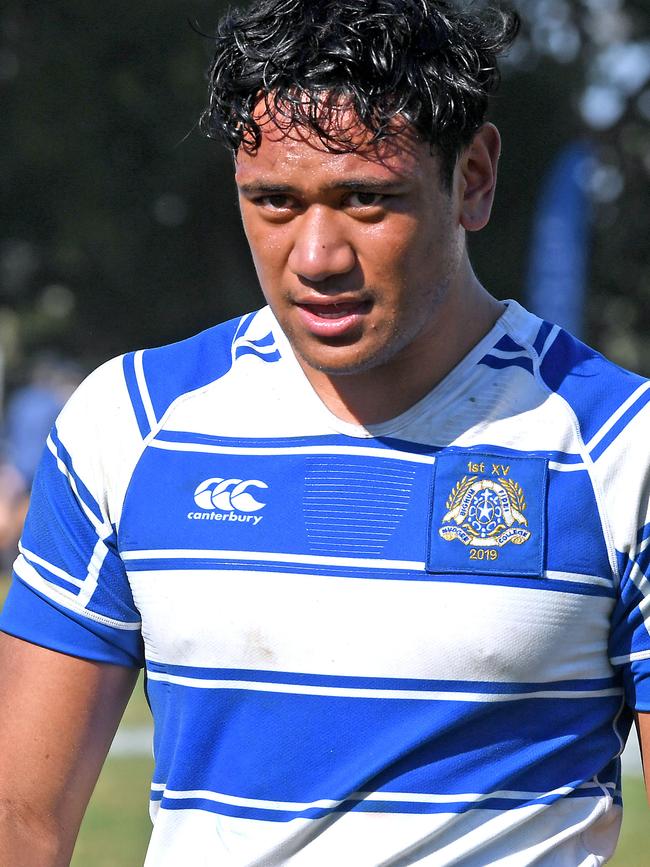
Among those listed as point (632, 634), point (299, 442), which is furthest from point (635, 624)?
point (299, 442)

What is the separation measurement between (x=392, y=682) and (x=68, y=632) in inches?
23.6

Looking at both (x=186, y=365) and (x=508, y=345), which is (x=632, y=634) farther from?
(x=186, y=365)

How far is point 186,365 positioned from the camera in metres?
2.51

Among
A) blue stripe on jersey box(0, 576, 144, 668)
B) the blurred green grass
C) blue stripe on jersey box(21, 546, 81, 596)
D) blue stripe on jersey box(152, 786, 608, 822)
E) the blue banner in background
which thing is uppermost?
the blue banner in background

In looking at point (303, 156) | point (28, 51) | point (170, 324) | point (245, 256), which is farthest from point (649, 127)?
point (303, 156)

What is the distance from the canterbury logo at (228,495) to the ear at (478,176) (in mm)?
600

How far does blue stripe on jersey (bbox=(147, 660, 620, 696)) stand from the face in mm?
507

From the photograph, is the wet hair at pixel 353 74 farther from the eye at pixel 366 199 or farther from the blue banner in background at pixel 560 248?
the blue banner in background at pixel 560 248

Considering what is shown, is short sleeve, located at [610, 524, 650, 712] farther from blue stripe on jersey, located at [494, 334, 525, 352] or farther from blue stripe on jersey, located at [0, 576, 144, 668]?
blue stripe on jersey, located at [0, 576, 144, 668]

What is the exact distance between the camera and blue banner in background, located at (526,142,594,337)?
13.9m

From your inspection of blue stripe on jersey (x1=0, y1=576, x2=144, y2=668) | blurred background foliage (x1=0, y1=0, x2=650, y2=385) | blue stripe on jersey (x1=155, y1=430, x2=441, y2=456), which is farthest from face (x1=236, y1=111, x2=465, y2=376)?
blurred background foliage (x1=0, y1=0, x2=650, y2=385)

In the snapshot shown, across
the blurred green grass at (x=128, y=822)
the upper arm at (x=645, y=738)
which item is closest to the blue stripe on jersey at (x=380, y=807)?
the upper arm at (x=645, y=738)

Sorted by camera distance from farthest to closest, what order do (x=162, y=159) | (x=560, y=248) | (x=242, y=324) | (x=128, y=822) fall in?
(x=162, y=159) → (x=560, y=248) → (x=128, y=822) → (x=242, y=324)

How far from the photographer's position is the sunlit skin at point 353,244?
220cm
